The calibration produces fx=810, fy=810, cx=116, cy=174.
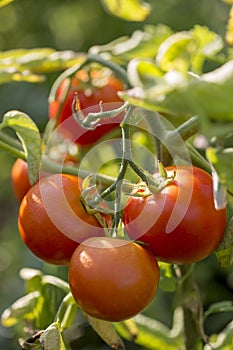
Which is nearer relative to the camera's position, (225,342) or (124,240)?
(124,240)

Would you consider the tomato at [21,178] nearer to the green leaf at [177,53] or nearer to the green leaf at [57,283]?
the green leaf at [57,283]

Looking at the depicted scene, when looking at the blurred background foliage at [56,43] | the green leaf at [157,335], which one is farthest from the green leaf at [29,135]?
the blurred background foliage at [56,43]

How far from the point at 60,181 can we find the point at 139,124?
13cm

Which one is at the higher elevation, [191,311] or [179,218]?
[179,218]

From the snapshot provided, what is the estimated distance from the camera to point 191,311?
1102 millimetres

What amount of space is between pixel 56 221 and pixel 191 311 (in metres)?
0.31

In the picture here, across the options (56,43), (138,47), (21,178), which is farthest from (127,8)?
(56,43)

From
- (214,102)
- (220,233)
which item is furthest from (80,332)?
(214,102)

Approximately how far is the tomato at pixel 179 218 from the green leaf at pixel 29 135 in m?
0.14

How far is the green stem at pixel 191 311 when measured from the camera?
1095 millimetres

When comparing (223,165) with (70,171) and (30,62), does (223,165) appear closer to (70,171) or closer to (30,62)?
(70,171)

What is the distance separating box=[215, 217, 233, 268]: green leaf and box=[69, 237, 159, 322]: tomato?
3.4 inches

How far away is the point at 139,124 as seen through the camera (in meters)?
0.96

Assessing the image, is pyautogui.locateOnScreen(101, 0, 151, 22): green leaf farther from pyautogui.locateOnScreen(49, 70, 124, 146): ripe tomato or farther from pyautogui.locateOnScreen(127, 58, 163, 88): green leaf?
pyautogui.locateOnScreen(127, 58, 163, 88): green leaf
